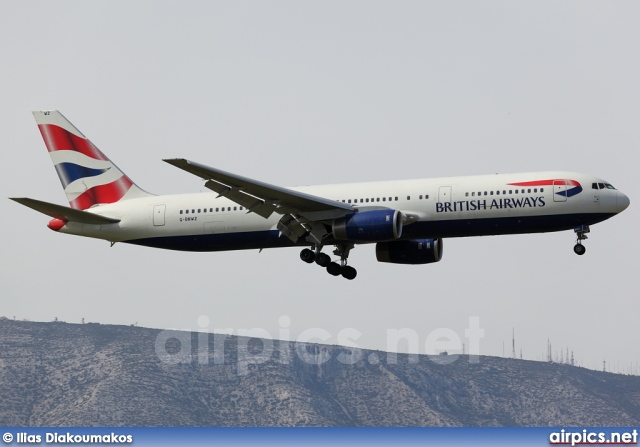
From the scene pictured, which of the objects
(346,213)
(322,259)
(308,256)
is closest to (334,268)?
(322,259)

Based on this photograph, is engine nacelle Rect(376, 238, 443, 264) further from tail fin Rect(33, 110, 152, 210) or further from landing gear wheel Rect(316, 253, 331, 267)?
tail fin Rect(33, 110, 152, 210)

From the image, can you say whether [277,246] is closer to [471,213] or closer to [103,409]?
[471,213]

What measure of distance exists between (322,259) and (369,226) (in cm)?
560

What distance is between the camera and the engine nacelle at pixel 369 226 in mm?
55906

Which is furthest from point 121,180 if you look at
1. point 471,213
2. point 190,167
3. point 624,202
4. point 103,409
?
point 103,409

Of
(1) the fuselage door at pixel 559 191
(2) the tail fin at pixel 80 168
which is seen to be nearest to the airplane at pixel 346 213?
(1) the fuselage door at pixel 559 191

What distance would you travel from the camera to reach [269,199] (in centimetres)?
5703

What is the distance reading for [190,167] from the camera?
50.9 m

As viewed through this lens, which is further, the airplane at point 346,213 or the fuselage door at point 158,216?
the fuselage door at point 158,216

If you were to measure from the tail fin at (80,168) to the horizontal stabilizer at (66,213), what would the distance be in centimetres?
Answer: 295

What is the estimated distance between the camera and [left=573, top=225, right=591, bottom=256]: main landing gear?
2242 inches

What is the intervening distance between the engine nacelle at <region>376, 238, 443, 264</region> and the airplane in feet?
0.19

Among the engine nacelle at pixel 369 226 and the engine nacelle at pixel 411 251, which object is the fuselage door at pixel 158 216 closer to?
the engine nacelle at pixel 369 226

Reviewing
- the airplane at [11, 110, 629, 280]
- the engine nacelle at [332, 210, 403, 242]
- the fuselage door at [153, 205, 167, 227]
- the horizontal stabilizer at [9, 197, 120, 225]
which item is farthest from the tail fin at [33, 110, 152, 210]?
the engine nacelle at [332, 210, 403, 242]
